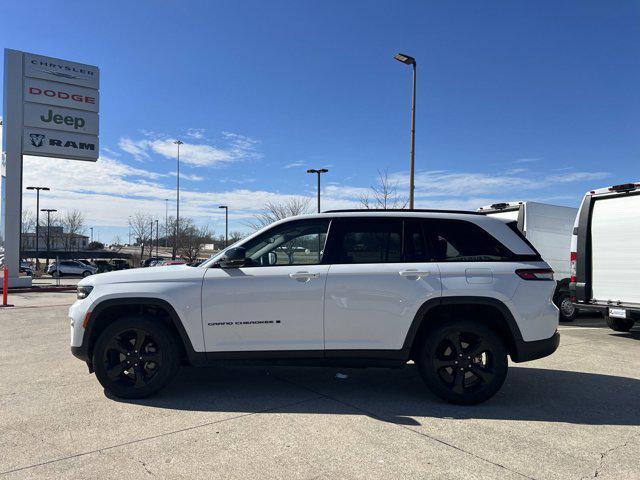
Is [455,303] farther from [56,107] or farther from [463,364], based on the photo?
[56,107]

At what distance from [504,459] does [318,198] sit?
91.4ft

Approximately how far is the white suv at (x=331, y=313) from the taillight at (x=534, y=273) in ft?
0.04

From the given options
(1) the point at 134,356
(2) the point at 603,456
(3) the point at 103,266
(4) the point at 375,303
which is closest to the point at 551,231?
(4) the point at 375,303

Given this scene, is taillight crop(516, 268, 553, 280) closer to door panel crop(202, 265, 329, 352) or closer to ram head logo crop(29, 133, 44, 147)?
door panel crop(202, 265, 329, 352)

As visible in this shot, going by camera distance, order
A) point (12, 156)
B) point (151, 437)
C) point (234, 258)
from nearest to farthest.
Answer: point (151, 437) → point (234, 258) → point (12, 156)

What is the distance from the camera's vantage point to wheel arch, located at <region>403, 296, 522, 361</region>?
459 cm

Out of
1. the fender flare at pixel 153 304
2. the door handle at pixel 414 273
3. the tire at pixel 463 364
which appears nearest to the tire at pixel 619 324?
the tire at pixel 463 364

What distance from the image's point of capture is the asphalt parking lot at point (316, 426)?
→ 11.0 ft

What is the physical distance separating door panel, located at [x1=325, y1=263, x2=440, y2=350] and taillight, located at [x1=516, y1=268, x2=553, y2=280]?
820 mm

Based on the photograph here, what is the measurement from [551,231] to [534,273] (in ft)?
23.8

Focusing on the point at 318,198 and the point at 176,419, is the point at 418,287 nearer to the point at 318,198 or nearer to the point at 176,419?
the point at 176,419

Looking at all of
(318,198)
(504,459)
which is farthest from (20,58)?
(504,459)

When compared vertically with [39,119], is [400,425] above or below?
below

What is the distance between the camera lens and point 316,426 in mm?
4078
